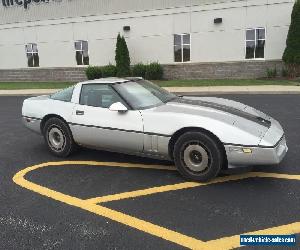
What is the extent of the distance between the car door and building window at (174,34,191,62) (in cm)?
1447

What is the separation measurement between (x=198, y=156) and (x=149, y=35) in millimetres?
16292

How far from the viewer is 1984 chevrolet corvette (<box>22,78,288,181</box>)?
4402mm

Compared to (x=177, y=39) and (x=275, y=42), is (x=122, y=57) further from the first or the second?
(x=275, y=42)

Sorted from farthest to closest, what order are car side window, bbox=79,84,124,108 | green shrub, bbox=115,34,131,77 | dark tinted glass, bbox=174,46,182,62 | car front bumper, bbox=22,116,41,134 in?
green shrub, bbox=115,34,131,77, dark tinted glass, bbox=174,46,182,62, car front bumper, bbox=22,116,41,134, car side window, bbox=79,84,124,108

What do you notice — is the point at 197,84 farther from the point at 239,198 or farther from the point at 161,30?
the point at 239,198

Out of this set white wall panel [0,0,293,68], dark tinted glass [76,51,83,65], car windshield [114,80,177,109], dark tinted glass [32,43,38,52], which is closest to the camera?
car windshield [114,80,177,109]

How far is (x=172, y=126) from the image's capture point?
4.72 meters

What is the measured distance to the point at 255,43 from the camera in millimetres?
18250

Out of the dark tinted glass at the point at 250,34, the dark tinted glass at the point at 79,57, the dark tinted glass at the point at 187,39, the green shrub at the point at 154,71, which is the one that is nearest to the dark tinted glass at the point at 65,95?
the green shrub at the point at 154,71

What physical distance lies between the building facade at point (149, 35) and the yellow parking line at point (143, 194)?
14847 millimetres

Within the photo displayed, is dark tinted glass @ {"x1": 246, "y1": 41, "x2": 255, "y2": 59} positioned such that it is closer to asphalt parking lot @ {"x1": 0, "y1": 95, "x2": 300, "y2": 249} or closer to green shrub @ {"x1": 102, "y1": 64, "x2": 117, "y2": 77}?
green shrub @ {"x1": 102, "y1": 64, "x2": 117, "y2": 77}

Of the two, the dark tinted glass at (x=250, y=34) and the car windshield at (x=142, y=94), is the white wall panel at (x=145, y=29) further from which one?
the car windshield at (x=142, y=94)

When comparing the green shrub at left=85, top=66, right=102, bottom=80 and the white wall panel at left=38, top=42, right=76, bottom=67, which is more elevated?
the white wall panel at left=38, top=42, right=76, bottom=67

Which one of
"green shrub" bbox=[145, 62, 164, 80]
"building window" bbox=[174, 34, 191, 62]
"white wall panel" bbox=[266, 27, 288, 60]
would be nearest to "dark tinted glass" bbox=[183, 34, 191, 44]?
"building window" bbox=[174, 34, 191, 62]
